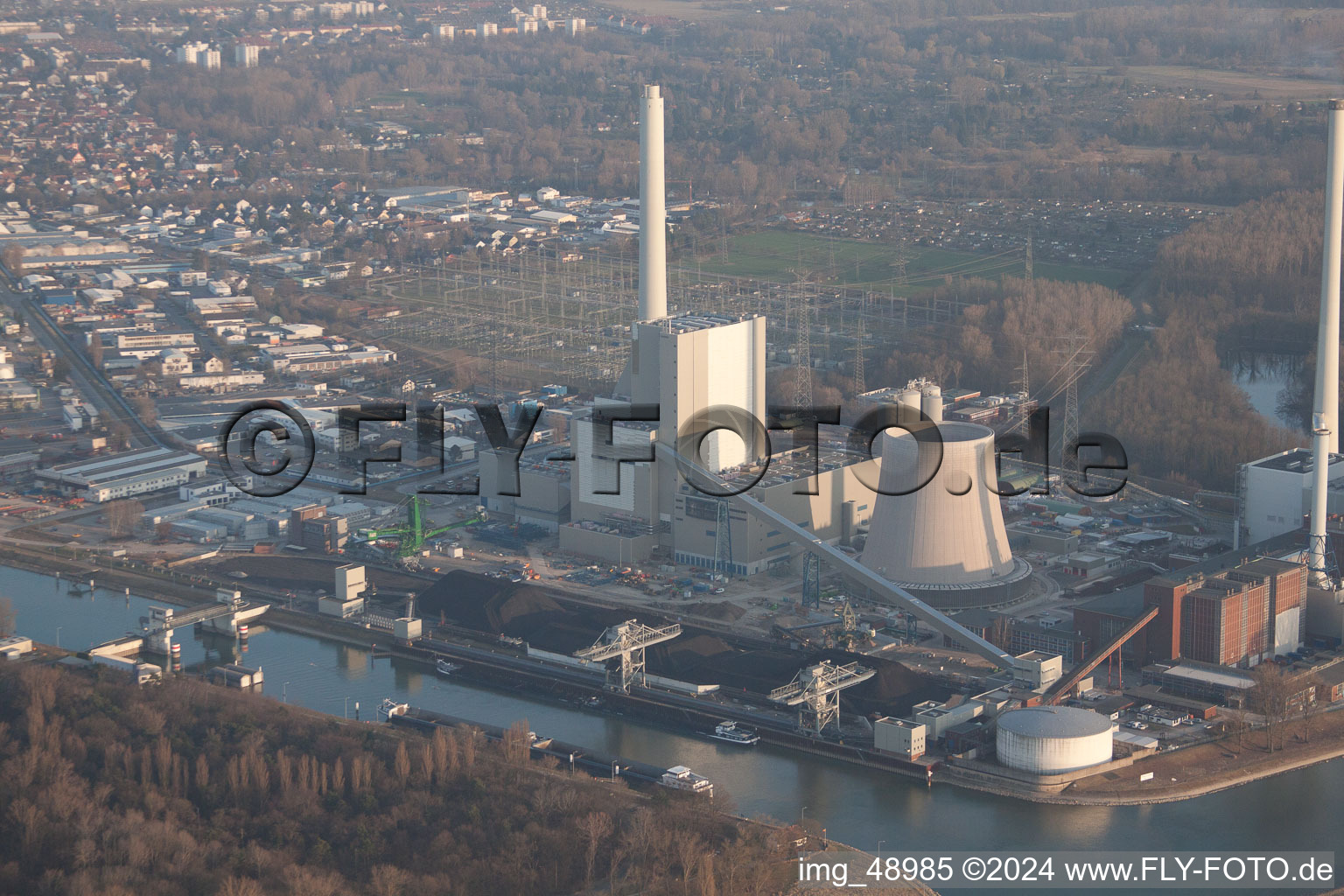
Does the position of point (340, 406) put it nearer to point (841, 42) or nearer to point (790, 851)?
point (790, 851)

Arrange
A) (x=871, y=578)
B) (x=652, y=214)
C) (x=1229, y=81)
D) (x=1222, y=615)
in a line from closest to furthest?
(x=1222, y=615) → (x=871, y=578) → (x=652, y=214) → (x=1229, y=81)

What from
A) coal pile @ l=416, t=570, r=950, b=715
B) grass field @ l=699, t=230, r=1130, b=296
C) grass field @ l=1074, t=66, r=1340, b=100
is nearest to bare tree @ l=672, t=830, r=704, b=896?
coal pile @ l=416, t=570, r=950, b=715

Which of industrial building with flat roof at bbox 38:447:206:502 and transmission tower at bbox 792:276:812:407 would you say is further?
transmission tower at bbox 792:276:812:407

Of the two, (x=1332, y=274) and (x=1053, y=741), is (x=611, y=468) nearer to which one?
(x=1053, y=741)

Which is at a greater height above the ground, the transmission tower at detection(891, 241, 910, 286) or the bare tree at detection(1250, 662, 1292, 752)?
the transmission tower at detection(891, 241, 910, 286)

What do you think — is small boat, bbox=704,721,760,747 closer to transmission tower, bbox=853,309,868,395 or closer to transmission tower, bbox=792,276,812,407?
transmission tower, bbox=792,276,812,407

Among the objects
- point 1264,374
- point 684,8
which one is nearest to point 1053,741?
point 1264,374
